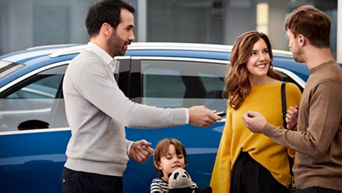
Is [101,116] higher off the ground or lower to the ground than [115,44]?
lower

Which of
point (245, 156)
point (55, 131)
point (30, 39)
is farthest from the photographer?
point (30, 39)

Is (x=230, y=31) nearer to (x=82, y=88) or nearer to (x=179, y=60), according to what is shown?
(x=179, y=60)

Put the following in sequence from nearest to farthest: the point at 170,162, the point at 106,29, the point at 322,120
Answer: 1. the point at 322,120
2. the point at 106,29
3. the point at 170,162

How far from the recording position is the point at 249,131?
11.2 ft

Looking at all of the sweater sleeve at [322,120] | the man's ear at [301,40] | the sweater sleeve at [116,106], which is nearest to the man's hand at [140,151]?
the sweater sleeve at [116,106]

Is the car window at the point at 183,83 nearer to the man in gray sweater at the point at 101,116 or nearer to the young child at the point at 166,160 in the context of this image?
the young child at the point at 166,160

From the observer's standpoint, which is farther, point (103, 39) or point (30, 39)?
point (30, 39)

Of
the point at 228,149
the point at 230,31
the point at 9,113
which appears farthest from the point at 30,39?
the point at 228,149

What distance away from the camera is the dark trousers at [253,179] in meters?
3.36

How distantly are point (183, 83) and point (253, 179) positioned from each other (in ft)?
4.21

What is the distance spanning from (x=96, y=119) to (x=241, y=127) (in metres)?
0.91

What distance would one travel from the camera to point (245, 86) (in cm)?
351

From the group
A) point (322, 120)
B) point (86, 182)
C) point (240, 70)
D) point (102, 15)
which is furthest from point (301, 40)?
point (86, 182)

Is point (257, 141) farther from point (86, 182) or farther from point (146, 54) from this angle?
point (146, 54)
